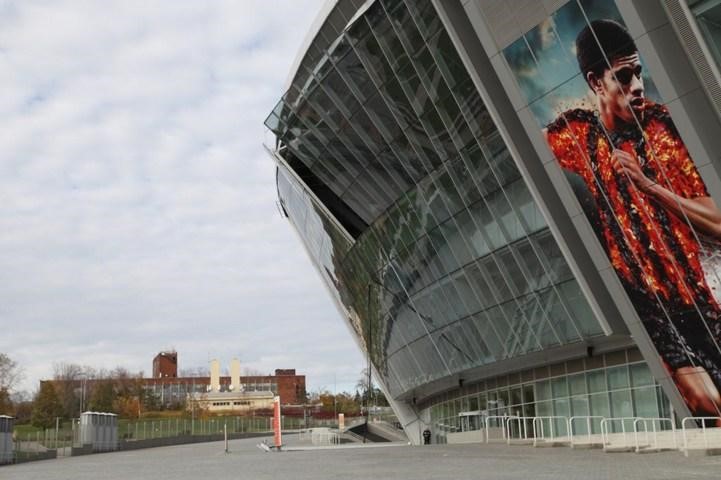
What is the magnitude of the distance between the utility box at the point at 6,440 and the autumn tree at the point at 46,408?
5594cm

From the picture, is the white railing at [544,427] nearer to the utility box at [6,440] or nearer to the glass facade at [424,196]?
the glass facade at [424,196]

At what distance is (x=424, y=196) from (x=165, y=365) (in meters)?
166

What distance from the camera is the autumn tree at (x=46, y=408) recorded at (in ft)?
305

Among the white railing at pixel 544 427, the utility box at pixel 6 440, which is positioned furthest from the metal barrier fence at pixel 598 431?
the utility box at pixel 6 440

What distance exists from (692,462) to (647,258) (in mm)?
8130

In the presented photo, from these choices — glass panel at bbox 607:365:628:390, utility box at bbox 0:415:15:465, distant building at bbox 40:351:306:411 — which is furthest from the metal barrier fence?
distant building at bbox 40:351:306:411

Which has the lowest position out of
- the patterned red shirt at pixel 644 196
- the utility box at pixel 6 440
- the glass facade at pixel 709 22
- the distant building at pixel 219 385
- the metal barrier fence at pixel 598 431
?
the metal barrier fence at pixel 598 431

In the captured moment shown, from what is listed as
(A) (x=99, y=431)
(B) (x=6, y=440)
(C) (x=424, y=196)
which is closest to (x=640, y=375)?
(C) (x=424, y=196)

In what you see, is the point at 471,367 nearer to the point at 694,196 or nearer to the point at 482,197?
the point at 482,197

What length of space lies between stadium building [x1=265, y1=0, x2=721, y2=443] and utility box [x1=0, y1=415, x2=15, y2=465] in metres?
18.0

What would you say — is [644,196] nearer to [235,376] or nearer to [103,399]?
[103,399]

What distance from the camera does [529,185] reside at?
2872 cm

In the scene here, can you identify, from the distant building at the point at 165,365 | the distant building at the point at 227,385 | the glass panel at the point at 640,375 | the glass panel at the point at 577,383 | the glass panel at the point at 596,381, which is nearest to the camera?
the glass panel at the point at 640,375

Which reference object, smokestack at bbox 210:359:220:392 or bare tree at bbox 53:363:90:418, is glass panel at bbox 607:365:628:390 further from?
smokestack at bbox 210:359:220:392
